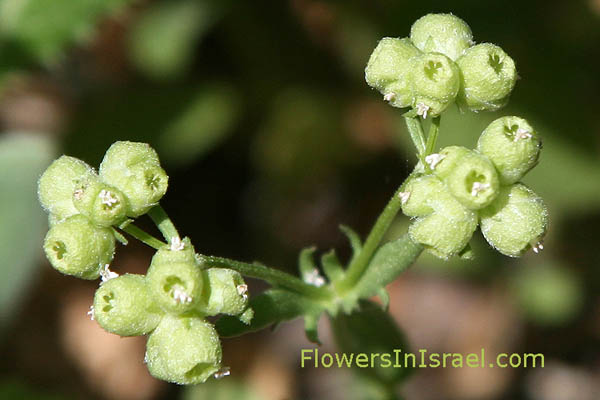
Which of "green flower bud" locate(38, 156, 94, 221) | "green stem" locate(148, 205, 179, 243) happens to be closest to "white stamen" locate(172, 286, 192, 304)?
"green stem" locate(148, 205, 179, 243)

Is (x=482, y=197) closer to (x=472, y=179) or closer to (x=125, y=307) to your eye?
(x=472, y=179)

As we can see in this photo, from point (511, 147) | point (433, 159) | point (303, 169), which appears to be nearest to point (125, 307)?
point (433, 159)

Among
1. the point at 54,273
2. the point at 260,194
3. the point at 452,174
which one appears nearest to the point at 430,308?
the point at 260,194

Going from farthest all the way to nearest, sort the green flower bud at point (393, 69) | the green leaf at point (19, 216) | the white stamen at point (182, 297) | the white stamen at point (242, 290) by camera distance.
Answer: the green leaf at point (19, 216) → the green flower bud at point (393, 69) → the white stamen at point (242, 290) → the white stamen at point (182, 297)

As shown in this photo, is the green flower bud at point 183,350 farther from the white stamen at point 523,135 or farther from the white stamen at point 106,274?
the white stamen at point 523,135

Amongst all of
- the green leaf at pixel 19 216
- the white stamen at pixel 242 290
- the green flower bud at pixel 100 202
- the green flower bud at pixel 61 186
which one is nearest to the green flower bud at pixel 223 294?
the white stamen at pixel 242 290
